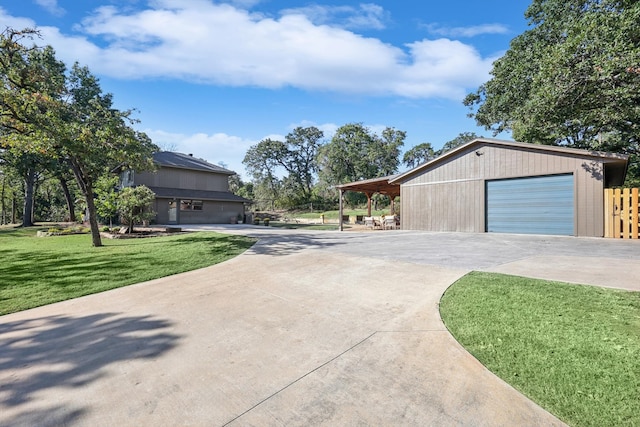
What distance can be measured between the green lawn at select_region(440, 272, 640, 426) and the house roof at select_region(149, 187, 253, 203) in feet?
71.1

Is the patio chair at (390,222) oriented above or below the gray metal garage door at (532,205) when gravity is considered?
below

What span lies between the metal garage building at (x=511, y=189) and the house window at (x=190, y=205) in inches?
637

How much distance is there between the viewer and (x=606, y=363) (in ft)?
7.19

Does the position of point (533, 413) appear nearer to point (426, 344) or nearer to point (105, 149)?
point (426, 344)

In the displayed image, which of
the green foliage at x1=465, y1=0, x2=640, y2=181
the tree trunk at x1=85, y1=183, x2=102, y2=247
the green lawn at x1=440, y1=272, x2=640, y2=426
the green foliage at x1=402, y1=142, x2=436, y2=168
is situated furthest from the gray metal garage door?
the green foliage at x1=402, y1=142, x2=436, y2=168

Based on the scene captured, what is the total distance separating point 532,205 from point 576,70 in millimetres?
4835

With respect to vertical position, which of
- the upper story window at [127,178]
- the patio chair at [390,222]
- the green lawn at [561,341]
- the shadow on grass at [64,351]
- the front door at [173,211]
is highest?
the upper story window at [127,178]

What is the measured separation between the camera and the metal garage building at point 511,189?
996 centimetres

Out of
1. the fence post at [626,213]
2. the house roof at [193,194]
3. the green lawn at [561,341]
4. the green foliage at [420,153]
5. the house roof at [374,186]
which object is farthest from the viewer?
the green foliage at [420,153]

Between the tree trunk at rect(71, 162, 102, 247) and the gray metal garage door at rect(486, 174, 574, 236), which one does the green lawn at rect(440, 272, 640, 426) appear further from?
the tree trunk at rect(71, 162, 102, 247)

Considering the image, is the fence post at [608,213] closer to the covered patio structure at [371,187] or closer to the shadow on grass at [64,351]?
the covered patio structure at [371,187]

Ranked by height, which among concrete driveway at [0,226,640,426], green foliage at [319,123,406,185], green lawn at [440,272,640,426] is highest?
green foliage at [319,123,406,185]

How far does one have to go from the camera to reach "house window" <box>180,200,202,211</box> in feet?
73.3

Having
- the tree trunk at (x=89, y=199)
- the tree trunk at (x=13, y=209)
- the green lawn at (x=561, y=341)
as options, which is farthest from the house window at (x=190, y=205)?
the tree trunk at (x=13, y=209)
